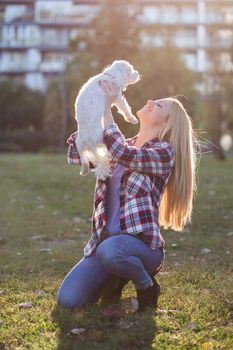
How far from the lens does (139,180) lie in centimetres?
436

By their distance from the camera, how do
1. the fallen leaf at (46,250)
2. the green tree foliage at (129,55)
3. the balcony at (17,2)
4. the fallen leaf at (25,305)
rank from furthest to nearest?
the balcony at (17,2), the green tree foliage at (129,55), the fallen leaf at (46,250), the fallen leaf at (25,305)

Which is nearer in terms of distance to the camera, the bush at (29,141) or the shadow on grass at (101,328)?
the shadow on grass at (101,328)

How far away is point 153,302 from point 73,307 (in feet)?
1.95

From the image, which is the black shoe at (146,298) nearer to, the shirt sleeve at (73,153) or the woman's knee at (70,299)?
the woman's knee at (70,299)

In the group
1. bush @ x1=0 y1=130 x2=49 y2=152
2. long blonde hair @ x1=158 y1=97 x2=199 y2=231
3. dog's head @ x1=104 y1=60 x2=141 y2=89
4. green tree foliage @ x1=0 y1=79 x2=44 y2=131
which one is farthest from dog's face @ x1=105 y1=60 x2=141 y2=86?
green tree foliage @ x1=0 y1=79 x2=44 y2=131

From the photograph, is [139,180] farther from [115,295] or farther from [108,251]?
[115,295]

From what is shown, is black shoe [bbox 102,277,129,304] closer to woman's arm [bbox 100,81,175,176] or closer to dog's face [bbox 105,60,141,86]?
woman's arm [bbox 100,81,175,176]

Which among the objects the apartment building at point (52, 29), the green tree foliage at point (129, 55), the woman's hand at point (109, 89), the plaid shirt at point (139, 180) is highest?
the apartment building at point (52, 29)

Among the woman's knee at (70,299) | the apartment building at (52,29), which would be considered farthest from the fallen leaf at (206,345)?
the apartment building at (52,29)

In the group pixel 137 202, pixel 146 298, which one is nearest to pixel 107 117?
pixel 137 202

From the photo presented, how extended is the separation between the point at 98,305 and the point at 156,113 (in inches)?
60.1

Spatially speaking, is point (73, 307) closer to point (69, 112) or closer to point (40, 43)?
point (69, 112)

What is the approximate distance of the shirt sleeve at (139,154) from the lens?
4.18 metres

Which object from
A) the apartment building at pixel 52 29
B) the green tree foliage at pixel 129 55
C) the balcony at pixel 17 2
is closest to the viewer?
the green tree foliage at pixel 129 55
